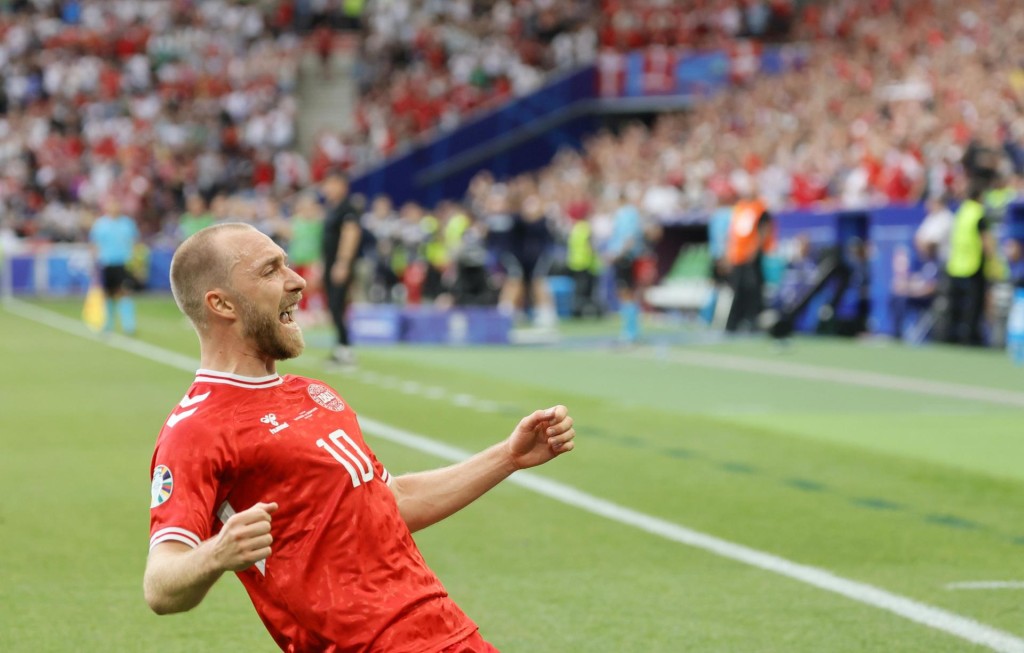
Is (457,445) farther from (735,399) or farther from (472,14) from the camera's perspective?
(472,14)

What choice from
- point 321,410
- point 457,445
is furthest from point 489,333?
point 321,410

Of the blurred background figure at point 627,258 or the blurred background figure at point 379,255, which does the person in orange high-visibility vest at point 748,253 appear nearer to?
the blurred background figure at point 627,258

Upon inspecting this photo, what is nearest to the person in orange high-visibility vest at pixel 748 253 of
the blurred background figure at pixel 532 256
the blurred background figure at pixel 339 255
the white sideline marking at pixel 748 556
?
the blurred background figure at pixel 532 256

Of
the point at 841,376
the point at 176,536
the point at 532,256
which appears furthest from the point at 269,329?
the point at 532,256

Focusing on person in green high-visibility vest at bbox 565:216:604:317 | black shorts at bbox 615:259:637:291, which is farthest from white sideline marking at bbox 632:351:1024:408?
person in green high-visibility vest at bbox 565:216:604:317

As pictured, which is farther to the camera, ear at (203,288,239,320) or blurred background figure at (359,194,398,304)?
blurred background figure at (359,194,398,304)

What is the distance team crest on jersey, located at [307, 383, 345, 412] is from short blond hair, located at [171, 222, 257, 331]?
0.31m

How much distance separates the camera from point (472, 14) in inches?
1887

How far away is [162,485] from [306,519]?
357mm

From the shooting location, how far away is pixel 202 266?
3738 millimetres

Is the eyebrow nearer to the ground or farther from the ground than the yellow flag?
farther from the ground

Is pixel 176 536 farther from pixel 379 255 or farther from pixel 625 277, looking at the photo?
pixel 379 255

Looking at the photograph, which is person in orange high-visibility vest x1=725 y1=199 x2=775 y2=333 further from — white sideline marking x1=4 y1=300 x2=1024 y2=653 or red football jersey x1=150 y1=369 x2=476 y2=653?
red football jersey x1=150 y1=369 x2=476 y2=653

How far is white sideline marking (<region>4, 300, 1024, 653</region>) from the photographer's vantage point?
621cm
